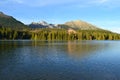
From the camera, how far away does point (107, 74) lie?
121ft

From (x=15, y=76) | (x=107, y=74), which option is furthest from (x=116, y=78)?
(x=15, y=76)

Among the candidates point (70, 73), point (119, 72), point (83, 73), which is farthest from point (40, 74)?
point (119, 72)

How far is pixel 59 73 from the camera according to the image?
124 ft

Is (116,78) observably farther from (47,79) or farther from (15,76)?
(15,76)

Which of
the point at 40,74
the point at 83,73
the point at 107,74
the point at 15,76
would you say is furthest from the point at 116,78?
the point at 15,76

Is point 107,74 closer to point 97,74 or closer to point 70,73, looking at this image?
point 97,74

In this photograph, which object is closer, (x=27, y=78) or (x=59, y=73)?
(x=27, y=78)

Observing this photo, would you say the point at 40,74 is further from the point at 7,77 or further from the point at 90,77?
the point at 90,77

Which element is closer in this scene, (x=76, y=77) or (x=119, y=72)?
(x=76, y=77)

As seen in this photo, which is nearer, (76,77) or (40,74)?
(76,77)

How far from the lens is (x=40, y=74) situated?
36.7m

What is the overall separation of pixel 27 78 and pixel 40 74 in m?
3.56

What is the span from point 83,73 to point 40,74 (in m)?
7.60

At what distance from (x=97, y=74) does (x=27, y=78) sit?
12.0m
